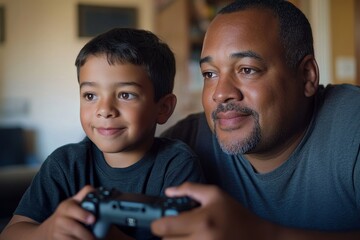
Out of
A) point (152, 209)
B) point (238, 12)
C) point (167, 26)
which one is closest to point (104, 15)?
point (167, 26)

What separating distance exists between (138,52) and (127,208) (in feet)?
1.53

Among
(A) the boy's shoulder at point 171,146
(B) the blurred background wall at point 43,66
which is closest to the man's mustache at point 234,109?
(A) the boy's shoulder at point 171,146

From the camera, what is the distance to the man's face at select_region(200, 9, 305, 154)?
0.83 meters

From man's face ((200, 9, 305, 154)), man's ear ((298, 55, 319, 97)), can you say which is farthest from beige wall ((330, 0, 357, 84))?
man's face ((200, 9, 305, 154))

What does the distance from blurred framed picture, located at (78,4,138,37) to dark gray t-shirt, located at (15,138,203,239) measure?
314 centimetres

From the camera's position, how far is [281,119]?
0.88 meters

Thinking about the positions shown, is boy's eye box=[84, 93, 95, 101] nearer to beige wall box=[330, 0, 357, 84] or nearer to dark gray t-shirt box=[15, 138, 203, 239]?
dark gray t-shirt box=[15, 138, 203, 239]

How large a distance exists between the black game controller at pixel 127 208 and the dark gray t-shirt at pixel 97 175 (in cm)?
32

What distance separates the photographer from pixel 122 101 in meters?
0.84

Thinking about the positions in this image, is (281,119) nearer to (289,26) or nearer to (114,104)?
(289,26)

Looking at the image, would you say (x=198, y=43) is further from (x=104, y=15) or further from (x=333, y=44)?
(x=104, y=15)

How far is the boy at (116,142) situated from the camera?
83 cm

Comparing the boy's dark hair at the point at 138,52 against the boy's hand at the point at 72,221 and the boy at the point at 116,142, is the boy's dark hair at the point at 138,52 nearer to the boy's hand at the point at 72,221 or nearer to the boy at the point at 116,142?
the boy at the point at 116,142

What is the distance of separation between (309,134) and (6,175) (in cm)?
92
